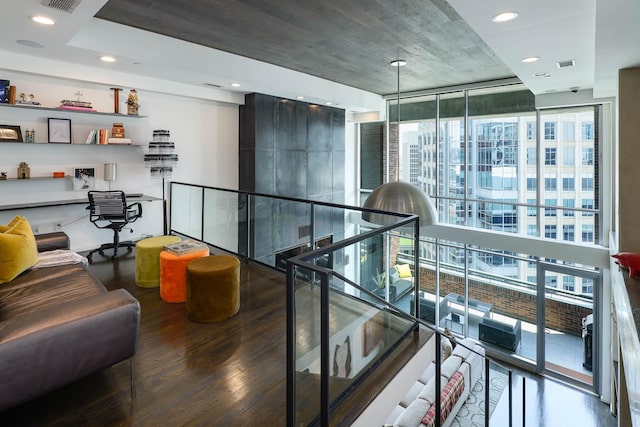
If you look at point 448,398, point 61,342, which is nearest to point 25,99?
point 61,342

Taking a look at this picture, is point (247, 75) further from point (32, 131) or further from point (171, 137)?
point (32, 131)

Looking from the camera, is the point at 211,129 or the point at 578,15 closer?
the point at 578,15

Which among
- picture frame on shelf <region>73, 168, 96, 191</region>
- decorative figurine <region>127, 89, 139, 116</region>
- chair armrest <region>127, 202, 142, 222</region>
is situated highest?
decorative figurine <region>127, 89, 139, 116</region>

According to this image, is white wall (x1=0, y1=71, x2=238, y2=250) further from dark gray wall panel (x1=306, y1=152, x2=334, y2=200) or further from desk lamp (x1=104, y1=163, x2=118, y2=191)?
dark gray wall panel (x1=306, y1=152, x2=334, y2=200)

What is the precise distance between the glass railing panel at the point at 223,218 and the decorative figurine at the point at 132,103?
5.26 ft

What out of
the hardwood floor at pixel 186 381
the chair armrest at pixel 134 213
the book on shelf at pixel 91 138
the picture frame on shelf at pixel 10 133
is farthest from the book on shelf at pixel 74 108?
the hardwood floor at pixel 186 381

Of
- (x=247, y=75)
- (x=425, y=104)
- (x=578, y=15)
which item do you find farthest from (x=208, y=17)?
(x=425, y=104)

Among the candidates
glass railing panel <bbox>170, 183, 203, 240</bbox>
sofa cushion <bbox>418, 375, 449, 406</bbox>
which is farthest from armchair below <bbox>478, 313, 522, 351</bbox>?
glass railing panel <bbox>170, 183, 203, 240</bbox>

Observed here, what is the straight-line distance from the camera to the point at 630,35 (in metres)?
2.82

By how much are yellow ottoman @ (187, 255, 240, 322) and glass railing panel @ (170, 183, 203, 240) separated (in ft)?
8.79

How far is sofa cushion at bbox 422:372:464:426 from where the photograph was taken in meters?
5.13

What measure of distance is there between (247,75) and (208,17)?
1725mm

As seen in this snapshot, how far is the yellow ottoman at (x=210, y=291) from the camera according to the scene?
322cm

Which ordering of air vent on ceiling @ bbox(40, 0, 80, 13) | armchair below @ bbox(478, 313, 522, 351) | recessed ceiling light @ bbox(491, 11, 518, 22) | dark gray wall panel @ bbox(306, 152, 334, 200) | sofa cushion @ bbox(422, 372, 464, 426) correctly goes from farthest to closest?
dark gray wall panel @ bbox(306, 152, 334, 200) < armchair below @ bbox(478, 313, 522, 351) < sofa cushion @ bbox(422, 372, 464, 426) < air vent on ceiling @ bbox(40, 0, 80, 13) < recessed ceiling light @ bbox(491, 11, 518, 22)
